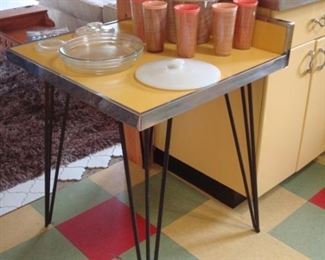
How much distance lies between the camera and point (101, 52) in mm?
1364

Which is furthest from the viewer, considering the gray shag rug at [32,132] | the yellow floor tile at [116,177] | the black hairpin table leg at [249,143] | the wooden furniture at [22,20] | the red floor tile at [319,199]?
the wooden furniture at [22,20]

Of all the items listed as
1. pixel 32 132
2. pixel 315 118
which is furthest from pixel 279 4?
pixel 32 132

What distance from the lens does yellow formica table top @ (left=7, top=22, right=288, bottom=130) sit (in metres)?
1.09

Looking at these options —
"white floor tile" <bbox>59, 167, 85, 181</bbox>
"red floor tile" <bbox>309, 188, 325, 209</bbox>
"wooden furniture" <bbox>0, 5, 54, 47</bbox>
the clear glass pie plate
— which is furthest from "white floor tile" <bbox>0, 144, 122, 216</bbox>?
"wooden furniture" <bbox>0, 5, 54, 47</bbox>

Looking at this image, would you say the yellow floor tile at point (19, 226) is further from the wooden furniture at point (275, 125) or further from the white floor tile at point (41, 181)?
the wooden furniture at point (275, 125)

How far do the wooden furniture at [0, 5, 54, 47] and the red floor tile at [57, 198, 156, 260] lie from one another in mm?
2065

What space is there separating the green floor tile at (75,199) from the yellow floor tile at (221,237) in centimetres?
36

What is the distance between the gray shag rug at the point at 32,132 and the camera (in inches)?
84.4

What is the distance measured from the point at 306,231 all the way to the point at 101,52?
3.46 feet

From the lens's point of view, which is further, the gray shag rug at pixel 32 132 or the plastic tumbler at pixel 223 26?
the gray shag rug at pixel 32 132

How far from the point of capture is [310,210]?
187 centimetres

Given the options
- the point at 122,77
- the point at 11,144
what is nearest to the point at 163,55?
the point at 122,77

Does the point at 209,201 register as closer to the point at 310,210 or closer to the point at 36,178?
the point at 310,210

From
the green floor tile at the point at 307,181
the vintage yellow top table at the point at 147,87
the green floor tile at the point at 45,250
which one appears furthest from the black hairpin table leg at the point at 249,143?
the green floor tile at the point at 45,250
